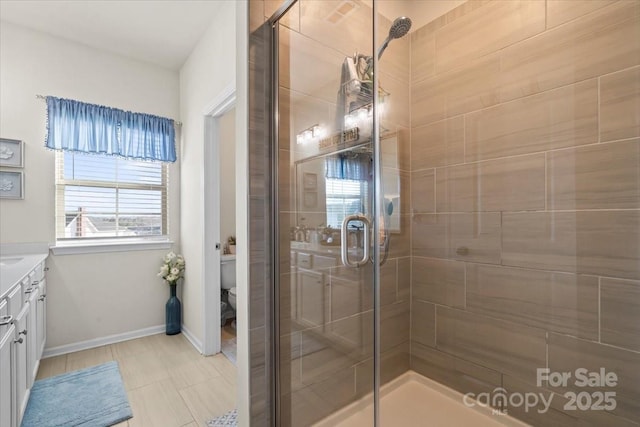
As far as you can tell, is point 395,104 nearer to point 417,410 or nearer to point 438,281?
point 438,281

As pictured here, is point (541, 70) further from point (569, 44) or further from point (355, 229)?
point (355, 229)

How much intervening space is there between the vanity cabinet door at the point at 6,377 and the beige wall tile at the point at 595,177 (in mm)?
2513

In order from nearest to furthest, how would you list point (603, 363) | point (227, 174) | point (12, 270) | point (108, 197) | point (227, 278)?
point (603, 363)
point (12, 270)
point (108, 197)
point (227, 278)
point (227, 174)

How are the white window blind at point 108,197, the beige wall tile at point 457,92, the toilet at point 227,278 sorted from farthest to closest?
1. the toilet at point 227,278
2. the white window blind at point 108,197
3. the beige wall tile at point 457,92

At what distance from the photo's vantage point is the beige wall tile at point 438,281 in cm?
188

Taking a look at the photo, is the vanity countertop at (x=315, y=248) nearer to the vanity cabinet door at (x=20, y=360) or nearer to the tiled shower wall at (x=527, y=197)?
the tiled shower wall at (x=527, y=197)

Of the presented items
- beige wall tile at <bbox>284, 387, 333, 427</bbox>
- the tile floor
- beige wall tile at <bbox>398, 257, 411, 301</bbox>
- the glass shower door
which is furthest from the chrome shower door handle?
the tile floor

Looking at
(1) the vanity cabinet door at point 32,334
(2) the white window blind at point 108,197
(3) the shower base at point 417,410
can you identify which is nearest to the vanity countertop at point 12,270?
(1) the vanity cabinet door at point 32,334

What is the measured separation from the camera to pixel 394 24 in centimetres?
195

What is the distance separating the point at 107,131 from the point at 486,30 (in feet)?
10.3

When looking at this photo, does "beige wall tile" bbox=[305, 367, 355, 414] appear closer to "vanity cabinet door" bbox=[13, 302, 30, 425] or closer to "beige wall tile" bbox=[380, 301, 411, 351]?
"beige wall tile" bbox=[380, 301, 411, 351]

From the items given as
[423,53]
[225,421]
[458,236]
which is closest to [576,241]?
[458,236]

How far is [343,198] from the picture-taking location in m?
1.36

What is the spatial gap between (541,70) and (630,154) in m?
0.57
